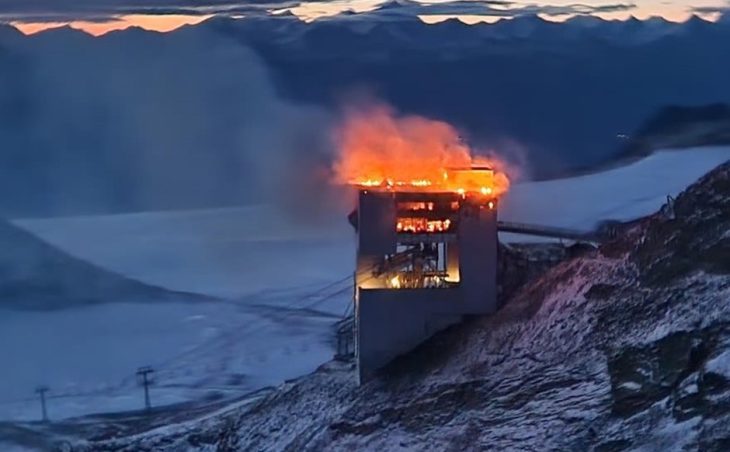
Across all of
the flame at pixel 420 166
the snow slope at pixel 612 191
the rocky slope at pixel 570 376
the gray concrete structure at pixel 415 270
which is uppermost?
the snow slope at pixel 612 191

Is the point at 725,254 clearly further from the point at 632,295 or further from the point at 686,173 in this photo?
the point at 686,173

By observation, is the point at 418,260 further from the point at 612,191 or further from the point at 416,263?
the point at 612,191

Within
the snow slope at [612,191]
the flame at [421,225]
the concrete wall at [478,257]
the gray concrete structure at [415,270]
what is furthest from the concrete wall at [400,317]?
the snow slope at [612,191]

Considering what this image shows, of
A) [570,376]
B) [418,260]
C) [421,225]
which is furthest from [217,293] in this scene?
[570,376]

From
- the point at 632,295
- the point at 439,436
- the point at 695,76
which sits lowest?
the point at 439,436

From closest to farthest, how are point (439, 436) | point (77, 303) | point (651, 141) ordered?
point (439, 436), point (77, 303), point (651, 141)

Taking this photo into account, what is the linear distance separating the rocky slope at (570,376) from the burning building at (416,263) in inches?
12.2

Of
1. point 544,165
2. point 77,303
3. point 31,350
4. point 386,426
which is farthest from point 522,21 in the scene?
point 386,426

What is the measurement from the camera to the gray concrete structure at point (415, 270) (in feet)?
66.0

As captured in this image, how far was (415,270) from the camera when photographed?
67.6ft

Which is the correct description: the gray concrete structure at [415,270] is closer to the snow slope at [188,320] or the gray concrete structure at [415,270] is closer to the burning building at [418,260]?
the burning building at [418,260]

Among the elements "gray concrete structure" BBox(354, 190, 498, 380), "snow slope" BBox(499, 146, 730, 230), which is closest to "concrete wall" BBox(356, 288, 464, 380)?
"gray concrete structure" BBox(354, 190, 498, 380)

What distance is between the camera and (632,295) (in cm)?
1912

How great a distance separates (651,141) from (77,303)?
21.5 metres
